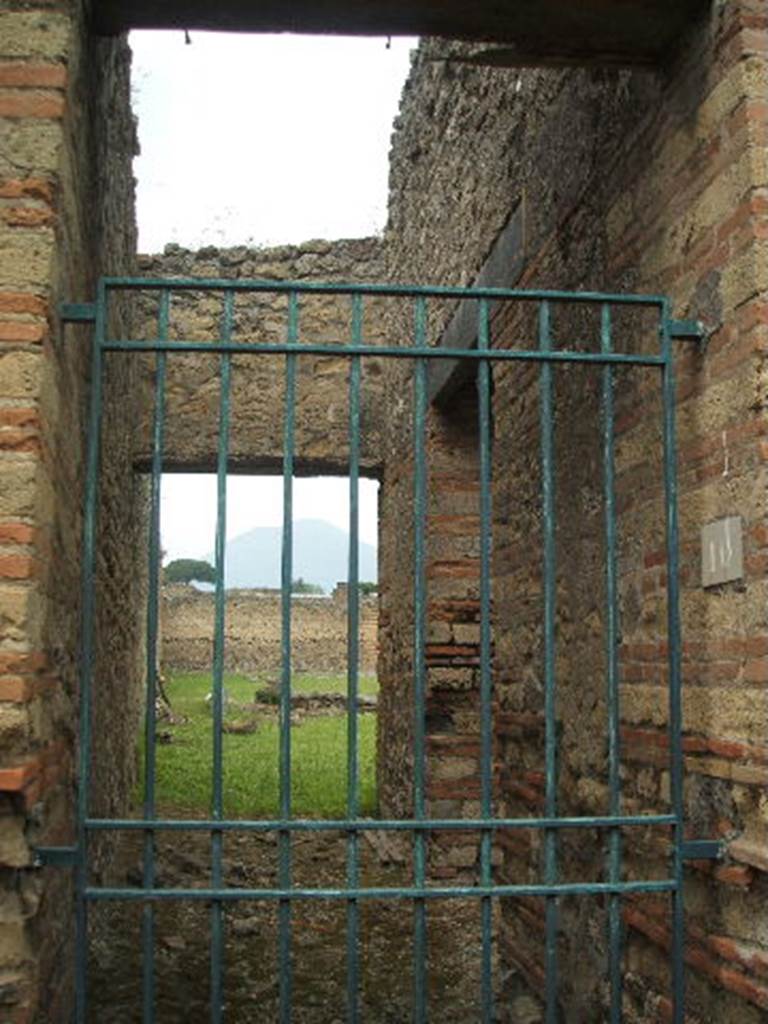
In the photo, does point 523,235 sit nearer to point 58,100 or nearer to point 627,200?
point 627,200

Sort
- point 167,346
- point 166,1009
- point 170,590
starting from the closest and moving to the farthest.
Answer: point 167,346 < point 166,1009 < point 170,590

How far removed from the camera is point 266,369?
8383 mm

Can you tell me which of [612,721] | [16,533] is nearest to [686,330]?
[612,721]

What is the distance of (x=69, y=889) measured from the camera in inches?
141

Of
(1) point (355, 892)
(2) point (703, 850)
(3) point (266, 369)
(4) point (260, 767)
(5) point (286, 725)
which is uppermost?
(3) point (266, 369)

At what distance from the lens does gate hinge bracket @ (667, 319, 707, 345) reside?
9.79 ft

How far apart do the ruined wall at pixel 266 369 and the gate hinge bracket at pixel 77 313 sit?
17.1 ft

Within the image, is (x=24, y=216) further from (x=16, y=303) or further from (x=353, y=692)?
(x=353, y=692)

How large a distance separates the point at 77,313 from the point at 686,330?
1.67 meters

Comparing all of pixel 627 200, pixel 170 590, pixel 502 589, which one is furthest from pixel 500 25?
pixel 170 590

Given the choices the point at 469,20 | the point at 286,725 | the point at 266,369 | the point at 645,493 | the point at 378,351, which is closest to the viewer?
the point at 286,725

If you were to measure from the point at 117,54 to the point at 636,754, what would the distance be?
4163 millimetres

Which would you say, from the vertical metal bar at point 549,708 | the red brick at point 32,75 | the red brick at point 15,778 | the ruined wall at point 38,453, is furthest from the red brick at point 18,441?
the vertical metal bar at point 549,708

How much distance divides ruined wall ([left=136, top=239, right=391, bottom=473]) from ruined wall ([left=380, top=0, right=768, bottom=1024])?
310cm
